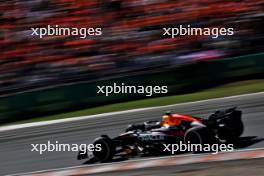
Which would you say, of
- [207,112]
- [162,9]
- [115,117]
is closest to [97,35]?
[162,9]

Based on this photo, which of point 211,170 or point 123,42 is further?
point 123,42

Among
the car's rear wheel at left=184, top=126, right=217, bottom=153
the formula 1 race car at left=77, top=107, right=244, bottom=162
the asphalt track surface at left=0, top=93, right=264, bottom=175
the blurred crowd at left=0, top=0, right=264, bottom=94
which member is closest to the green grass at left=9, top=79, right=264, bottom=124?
the asphalt track surface at left=0, top=93, right=264, bottom=175

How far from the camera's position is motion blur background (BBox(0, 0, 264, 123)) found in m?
14.8

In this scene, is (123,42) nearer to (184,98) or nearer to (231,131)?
(184,98)

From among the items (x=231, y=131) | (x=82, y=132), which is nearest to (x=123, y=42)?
(x=82, y=132)

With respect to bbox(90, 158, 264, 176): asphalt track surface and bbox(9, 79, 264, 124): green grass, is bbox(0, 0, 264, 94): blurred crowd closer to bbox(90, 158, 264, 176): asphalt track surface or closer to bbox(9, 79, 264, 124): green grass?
bbox(9, 79, 264, 124): green grass

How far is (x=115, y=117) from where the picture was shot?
12.5 metres

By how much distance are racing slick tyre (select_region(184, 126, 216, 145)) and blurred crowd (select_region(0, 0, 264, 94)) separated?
7.36 m

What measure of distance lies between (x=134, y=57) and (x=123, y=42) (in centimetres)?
80

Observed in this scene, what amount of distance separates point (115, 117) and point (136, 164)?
15.1 ft

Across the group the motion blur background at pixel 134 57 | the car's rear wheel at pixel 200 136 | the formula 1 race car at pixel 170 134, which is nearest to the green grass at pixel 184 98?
the motion blur background at pixel 134 57

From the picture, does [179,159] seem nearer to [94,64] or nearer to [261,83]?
[261,83]

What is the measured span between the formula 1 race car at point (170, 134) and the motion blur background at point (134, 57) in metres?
6.53

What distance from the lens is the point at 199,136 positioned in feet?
24.4
